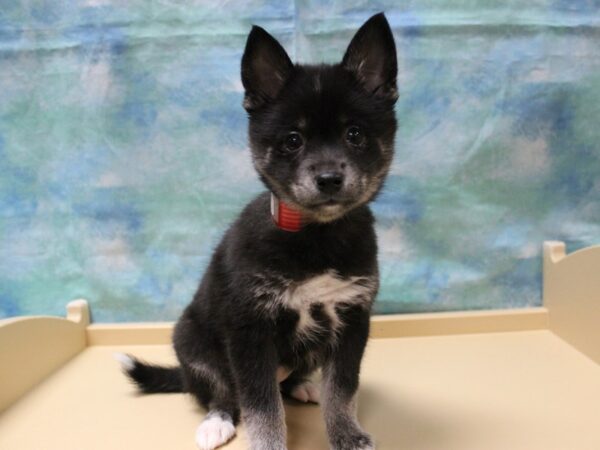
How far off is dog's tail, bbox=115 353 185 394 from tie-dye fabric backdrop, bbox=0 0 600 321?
0.54 m

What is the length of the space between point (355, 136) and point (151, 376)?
1252 millimetres

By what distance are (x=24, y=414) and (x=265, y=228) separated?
1.15 m

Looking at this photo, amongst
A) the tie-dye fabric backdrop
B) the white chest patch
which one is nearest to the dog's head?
the white chest patch

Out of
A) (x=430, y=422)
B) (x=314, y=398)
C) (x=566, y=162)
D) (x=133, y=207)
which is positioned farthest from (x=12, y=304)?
(x=566, y=162)

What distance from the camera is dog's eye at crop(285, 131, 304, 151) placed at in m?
1.62

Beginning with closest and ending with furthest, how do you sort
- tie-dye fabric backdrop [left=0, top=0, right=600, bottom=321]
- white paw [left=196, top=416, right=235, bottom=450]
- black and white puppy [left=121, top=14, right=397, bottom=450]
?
1. black and white puppy [left=121, top=14, right=397, bottom=450]
2. white paw [left=196, top=416, right=235, bottom=450]
3. tie-dye fabric backdrop [left=0, top=0, right=600, bottom=321]

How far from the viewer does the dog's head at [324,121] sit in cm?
156

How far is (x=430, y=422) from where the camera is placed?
1852mm

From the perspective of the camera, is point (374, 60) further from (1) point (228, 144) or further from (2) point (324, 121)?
(1) point (228, 144)

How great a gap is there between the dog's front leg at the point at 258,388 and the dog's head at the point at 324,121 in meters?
0.40

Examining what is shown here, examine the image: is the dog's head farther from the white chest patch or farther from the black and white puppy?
the white chest patch

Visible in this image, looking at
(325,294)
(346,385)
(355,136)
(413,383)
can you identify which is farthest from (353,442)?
(355,136)

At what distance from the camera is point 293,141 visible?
5.34ft

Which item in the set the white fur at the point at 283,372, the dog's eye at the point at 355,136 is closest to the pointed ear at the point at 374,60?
the dog's eye at the point at 355,136
